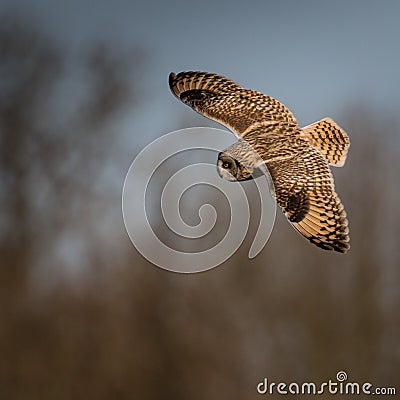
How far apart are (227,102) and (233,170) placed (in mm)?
267

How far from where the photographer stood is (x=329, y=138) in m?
1.35

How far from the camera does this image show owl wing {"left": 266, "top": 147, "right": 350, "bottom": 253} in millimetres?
1137

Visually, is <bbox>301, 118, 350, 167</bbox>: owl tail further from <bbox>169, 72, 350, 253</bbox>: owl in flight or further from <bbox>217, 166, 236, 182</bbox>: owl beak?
<bbox>217, 166, 236, 182</bbox>: owl beak

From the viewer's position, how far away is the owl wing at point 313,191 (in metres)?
1.14

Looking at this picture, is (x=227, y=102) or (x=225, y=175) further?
(x=227, y=102)

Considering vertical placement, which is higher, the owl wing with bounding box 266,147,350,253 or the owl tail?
the owl tail

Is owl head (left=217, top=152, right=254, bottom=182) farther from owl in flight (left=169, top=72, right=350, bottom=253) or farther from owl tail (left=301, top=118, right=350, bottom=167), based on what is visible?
owl tail (left=301, top=118, right=350, bottom=167)

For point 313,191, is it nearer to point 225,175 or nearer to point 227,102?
point 225,175

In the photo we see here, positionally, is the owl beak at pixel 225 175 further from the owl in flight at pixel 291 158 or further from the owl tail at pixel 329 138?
the owl tail at pixel 329 138

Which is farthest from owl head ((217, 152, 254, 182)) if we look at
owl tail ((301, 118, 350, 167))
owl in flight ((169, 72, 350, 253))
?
owl tail ((301, 118, 350, 167))

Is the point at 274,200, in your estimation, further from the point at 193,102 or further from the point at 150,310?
the point at 150,310

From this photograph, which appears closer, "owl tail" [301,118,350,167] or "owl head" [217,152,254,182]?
"owl head" [217,152,254,182]

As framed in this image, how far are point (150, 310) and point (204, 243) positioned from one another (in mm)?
3385

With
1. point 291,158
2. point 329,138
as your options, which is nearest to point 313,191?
point 291,158
